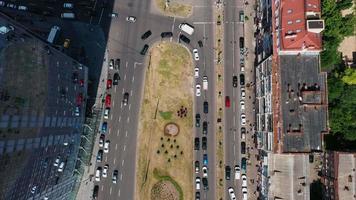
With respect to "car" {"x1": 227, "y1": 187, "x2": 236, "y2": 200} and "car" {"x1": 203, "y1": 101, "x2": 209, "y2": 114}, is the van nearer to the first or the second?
"car" {"x1": 203, "y1": 101, "x2": 209, "y2": 114}

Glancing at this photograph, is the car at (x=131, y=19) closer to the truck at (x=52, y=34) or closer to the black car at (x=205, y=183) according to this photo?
the truck at (x=52, y=34)

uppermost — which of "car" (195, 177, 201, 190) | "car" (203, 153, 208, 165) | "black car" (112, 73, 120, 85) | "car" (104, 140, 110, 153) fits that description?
"black car" (112, 73, 120, 85)

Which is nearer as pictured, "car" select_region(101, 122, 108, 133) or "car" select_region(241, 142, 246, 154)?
"car" select_region(241, 142, 246, 154)

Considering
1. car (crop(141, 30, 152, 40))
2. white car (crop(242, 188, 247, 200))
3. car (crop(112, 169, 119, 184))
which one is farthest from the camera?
car (crop(141, 30, 152, 40))

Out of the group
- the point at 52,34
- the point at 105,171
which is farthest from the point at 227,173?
the point at 52,34

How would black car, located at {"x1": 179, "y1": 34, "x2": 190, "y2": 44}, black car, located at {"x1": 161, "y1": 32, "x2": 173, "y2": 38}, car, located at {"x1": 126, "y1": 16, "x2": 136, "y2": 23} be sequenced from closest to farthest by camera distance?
black car, located at {"x1": 179, "y1": 34, "x2": 190, "y2": 44} → black car, located at {"x1": 161, "y1": 32, "x2": 173, "y2": 38} → car, located at {"x1": 126, "y1": 16, "x2": 136, "y2": 23}

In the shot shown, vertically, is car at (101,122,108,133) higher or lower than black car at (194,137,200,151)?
higher

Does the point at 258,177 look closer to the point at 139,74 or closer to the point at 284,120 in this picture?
the point at 284,120

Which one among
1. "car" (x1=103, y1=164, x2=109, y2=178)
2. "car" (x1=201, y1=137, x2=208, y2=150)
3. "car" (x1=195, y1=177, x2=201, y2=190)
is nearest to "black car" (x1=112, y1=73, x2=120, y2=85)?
"car" (x1=103, y1=164, x2=109, y2=178)

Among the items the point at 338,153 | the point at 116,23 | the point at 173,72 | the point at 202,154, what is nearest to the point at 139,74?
the point at 173,72
